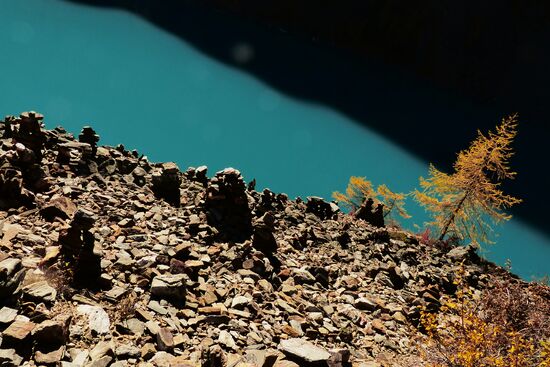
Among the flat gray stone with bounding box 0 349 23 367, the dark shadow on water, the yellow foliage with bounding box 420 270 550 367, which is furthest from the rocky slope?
the dark shadow on water

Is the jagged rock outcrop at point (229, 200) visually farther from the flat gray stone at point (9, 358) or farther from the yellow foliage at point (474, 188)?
Answer: the yellow foliage at point (474, 188)

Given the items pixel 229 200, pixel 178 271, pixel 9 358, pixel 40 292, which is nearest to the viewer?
pixel 9 358

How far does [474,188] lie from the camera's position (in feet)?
88.0

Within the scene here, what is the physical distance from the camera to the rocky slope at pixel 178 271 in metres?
7.92

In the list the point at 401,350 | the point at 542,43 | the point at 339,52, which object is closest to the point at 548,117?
the point at 542,43

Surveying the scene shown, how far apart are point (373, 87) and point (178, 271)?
84.1 meters

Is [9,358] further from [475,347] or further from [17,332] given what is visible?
[475,347]

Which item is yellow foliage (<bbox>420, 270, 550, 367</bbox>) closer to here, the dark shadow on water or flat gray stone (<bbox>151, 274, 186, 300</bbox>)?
flat gray stone (<bbox>151, 274, 186, 300</bbox>)

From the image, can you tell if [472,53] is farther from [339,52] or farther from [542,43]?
[339,52]

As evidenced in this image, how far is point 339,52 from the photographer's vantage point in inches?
3930

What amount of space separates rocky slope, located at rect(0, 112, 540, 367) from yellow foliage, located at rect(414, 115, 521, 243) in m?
8.02

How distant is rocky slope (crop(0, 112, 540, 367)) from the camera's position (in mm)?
7922

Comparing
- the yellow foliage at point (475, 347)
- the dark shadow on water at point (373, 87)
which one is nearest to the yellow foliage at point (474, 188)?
the yellow foliage at point (475, 347)

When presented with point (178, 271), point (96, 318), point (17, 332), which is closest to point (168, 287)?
Answer: point (178, 271)
